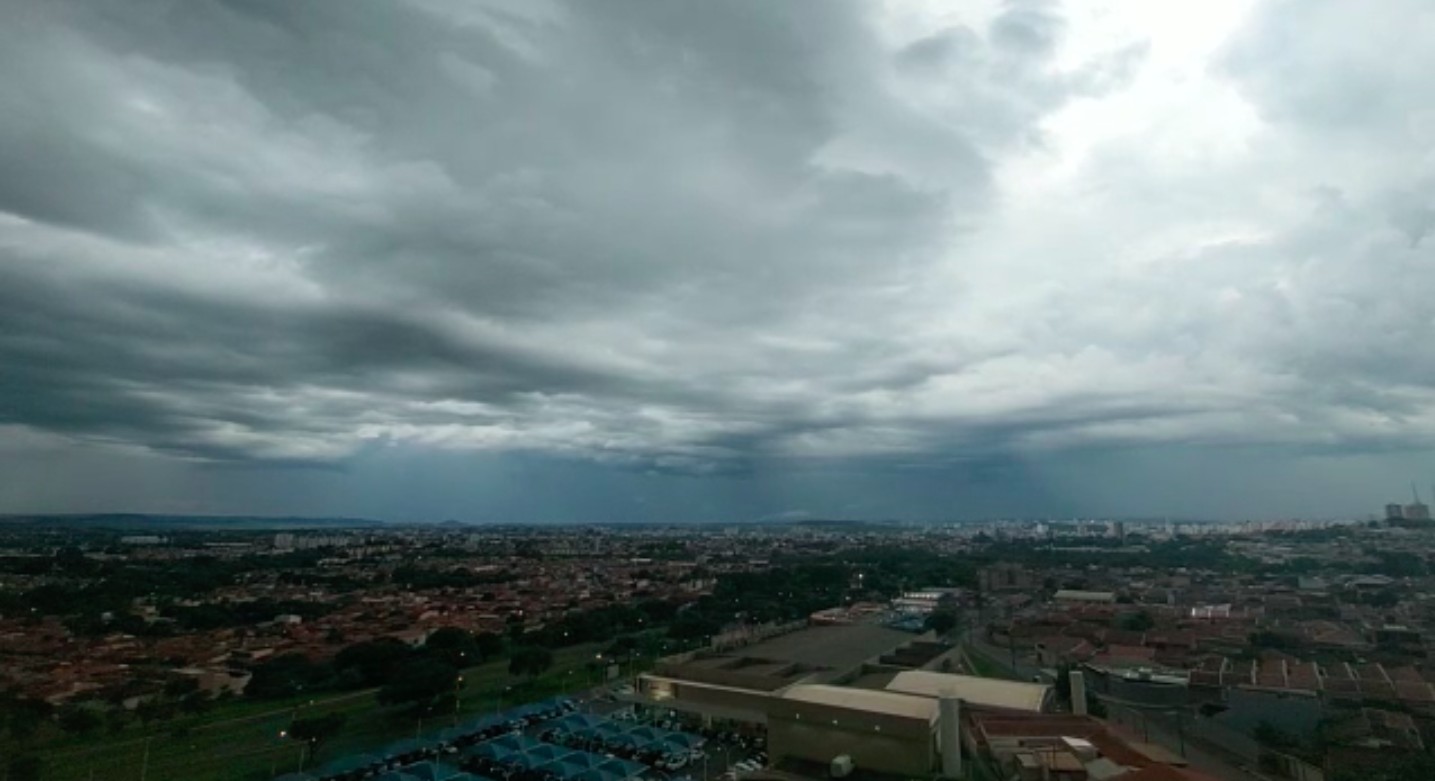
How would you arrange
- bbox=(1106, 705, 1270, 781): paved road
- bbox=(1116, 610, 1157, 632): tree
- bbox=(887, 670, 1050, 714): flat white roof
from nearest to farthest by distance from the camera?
bbox=(1106, 705, 1270, 781): paved road
bbox=(887, 670, 1050, 714): flat white roof
bbox=(1116, 610, 1157, 632): tree

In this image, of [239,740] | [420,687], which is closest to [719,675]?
[420,687]

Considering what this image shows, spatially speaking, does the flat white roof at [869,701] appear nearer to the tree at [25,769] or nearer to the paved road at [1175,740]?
the paved road at [1175,740]

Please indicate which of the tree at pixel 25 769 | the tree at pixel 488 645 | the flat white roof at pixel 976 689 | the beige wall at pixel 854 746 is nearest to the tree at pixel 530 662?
the tree at pixel 488 645

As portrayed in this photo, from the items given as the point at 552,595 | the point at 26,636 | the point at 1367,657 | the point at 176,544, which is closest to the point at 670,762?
the point at 1367,657

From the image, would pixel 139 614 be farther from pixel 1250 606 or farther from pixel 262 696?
pixel 1250 606

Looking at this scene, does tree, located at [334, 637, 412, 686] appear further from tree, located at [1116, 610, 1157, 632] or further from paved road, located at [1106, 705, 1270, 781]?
tree, located at [1116, 610, 1157, 632]

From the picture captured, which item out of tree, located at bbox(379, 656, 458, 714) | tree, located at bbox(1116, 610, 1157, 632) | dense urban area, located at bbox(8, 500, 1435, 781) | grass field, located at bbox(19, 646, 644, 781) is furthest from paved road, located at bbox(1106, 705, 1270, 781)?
tree, located at bbox(379, 656, 458, 714)

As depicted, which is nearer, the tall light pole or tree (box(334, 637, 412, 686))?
the tall light pole
